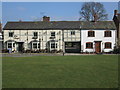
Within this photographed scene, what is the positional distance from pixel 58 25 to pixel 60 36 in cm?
246

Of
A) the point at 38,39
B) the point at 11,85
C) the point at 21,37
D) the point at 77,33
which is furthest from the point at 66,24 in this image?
the point at 11,85

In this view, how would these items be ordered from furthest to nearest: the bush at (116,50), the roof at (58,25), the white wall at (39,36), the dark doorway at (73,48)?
1. the dark doorway at (73,48)
2. the white wall at (39,36)
3. the roof at (58,25)
4. the bush at (116,50)

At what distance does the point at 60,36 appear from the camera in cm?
4284

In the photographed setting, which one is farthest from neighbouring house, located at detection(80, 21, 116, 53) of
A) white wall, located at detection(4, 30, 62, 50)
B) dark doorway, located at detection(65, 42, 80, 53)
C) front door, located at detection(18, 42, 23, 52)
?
front door, located at detection(18, 42, 23, 52)

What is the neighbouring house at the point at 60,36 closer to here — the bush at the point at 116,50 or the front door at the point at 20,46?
the front door at the point at 20,46

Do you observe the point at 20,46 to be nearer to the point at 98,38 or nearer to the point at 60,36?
the point at 60,36

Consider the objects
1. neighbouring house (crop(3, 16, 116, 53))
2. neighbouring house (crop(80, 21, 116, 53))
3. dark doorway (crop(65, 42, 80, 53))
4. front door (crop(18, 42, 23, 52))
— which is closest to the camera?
neighbouring house (crop(80, 21, 116, 53))

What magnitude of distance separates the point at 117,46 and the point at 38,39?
51.5 feet

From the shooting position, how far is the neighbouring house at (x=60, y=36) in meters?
42.0

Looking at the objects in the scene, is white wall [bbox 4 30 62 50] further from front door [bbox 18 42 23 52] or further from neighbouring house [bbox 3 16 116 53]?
front door [bbox 18 42 23 52]

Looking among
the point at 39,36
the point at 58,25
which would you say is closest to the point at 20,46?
the point at 39,36

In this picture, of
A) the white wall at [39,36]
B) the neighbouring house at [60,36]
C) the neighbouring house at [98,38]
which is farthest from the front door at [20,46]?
the neighbouring house at [98,38]

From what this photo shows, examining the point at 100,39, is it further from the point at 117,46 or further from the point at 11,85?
the point at 11,85

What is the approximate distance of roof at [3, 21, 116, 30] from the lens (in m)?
42.6
